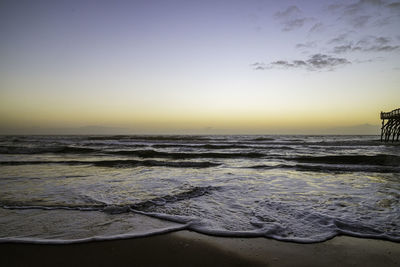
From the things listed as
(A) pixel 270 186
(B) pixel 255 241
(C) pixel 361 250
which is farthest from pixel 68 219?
(A) pixel 270 186

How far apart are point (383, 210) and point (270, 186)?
265 cm

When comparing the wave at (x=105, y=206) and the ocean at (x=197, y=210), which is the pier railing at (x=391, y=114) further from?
the wave at (x=105, y=206)

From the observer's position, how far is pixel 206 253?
2.66m

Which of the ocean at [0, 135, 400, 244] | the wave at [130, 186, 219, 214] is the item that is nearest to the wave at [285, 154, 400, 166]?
the ocean at [0, 135, 400, 244]

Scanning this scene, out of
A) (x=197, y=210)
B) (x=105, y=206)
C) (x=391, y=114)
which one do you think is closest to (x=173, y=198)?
(x=197, y=210)

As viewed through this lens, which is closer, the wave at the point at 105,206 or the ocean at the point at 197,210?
the ocean at the point at 197,210

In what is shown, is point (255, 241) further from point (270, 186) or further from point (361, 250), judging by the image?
point (270, 186)

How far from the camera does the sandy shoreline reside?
2.46 m

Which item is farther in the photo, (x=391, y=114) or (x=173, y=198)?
(x=391, y=114)

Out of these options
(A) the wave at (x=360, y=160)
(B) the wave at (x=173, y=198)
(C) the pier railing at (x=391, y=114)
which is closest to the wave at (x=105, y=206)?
(B) the wave at (x=173, y=198)

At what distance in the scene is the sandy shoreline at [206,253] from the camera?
2459 millimetres

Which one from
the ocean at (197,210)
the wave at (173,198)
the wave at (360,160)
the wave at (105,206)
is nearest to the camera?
the ocean at (197,210)

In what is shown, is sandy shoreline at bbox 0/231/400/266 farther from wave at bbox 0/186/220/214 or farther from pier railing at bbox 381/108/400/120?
pier railing at bbox 381/108/400/120

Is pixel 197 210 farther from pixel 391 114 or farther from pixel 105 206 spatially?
pixel 391 114
